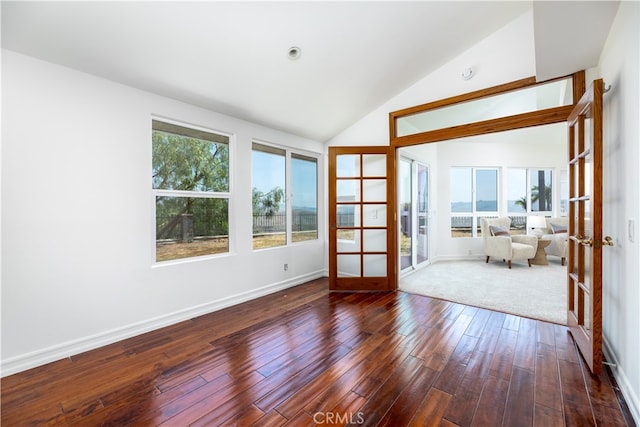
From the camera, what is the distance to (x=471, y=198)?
20.7 ft

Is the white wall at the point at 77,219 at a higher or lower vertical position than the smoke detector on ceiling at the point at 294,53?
lower

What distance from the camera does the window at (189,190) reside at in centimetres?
279

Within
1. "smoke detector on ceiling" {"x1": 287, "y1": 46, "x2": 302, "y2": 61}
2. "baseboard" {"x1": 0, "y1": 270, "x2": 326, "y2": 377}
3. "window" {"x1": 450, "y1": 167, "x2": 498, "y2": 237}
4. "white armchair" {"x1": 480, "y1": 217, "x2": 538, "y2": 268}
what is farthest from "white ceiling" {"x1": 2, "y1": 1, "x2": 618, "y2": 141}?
"white armchair" {"x1": 480, "y1": 217, "x2": 538, "y2": 268}

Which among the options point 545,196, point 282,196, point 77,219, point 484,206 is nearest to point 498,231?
point 484,206

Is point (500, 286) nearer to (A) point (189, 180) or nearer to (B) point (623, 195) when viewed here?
(B) point (623, 195)

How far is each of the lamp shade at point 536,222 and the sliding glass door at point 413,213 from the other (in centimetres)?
257

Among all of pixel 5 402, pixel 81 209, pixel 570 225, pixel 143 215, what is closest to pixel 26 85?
pixel 81 209

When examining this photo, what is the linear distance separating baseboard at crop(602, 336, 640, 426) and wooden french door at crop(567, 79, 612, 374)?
97 millimetres

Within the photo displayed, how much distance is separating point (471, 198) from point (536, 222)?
57.5 inches

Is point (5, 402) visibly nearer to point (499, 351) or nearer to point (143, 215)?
point (143, 215)

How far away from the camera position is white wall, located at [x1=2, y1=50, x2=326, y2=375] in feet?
6.47

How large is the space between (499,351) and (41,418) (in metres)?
3.16

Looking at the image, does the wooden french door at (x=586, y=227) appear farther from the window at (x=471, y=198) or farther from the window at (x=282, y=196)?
the window at (x=471, y=198)

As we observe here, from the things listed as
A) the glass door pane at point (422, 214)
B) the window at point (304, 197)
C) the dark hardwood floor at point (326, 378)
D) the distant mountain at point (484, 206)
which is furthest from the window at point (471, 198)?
the dark hardwood floor at point (326, 378)
